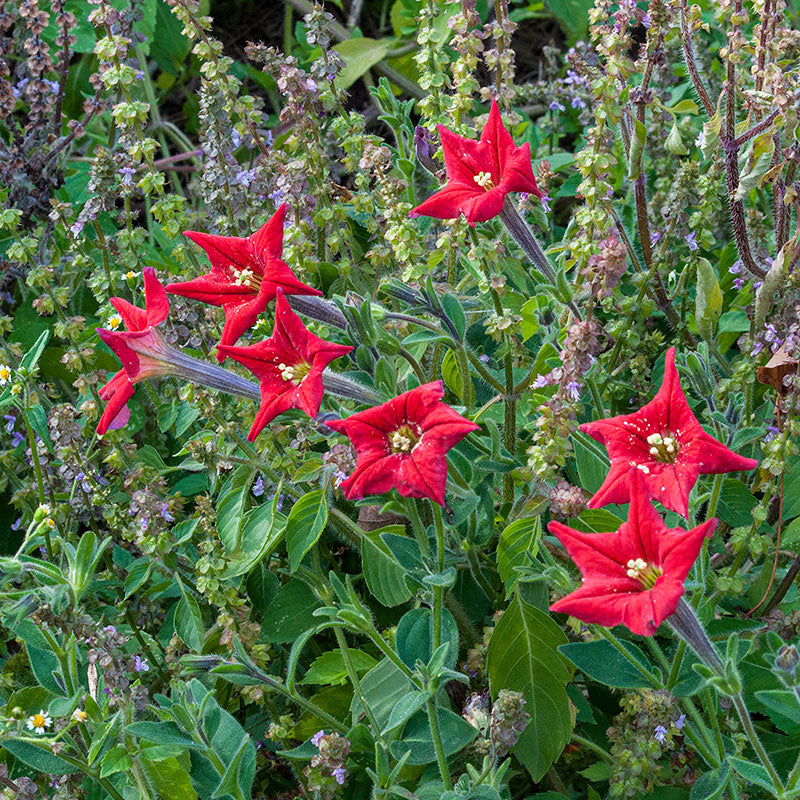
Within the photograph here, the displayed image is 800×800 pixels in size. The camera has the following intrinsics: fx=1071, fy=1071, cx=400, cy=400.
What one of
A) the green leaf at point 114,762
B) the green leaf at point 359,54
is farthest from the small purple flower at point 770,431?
the green leaf at point 359,54

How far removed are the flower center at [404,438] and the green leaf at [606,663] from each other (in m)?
0.39

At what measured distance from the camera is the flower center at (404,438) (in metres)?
1.52

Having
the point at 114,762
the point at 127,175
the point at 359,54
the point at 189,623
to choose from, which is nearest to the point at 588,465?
the point at 189,623

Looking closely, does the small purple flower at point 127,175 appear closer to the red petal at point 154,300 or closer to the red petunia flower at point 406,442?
the red petal at point 154,300

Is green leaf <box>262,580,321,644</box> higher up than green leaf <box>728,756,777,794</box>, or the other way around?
green leaf <box>728,756,777,794</box>

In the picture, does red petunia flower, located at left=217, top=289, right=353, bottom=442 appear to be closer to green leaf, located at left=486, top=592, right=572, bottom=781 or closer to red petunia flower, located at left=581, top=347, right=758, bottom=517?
red petunia flower, located at left=581, top=347, right=758, bottom=517

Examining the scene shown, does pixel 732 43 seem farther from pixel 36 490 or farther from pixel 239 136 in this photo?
pixel 36 490

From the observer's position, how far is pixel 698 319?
2037mm

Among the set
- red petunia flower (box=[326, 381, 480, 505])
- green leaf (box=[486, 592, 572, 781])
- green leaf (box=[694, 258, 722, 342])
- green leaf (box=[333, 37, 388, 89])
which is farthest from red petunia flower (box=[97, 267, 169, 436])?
green leaf (box=[333, 37, 388, 89])

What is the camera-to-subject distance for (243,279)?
1.74 meters

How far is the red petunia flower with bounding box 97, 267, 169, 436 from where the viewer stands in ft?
5.65

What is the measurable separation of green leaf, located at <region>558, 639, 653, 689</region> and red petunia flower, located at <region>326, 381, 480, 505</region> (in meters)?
0.34

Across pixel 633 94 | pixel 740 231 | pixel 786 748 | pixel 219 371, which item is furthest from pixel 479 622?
pixel 633 94

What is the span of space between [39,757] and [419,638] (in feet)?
2.26
